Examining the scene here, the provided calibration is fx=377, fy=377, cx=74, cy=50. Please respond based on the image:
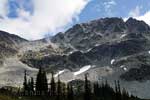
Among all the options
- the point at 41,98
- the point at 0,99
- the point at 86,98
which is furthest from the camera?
the point at 41,98

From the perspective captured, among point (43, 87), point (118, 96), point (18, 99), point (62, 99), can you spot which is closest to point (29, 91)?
point (43, 87)

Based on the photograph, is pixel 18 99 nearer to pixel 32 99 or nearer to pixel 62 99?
pixel 32 99

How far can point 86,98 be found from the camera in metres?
124

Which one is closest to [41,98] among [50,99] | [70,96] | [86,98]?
[50,99]

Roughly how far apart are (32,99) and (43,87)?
16.7 meters

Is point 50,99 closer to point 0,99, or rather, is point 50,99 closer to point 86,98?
point 86,98

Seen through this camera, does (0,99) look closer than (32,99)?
Yes

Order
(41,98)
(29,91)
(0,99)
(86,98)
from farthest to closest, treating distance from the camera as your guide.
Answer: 1. (29,91)
2. (41,98)
3. (86,98)
4. (0,99)

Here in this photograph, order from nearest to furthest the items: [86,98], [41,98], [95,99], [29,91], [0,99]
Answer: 1. [0,99]
2. [86,98]
3. [41,98]
4. [29,91]
5. [95,99]

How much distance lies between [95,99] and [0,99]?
304ft

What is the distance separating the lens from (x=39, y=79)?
509 feet

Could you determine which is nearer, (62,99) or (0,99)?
(0,99)

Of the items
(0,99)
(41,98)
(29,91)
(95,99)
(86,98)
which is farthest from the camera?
→ (95,99)

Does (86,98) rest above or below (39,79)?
below
